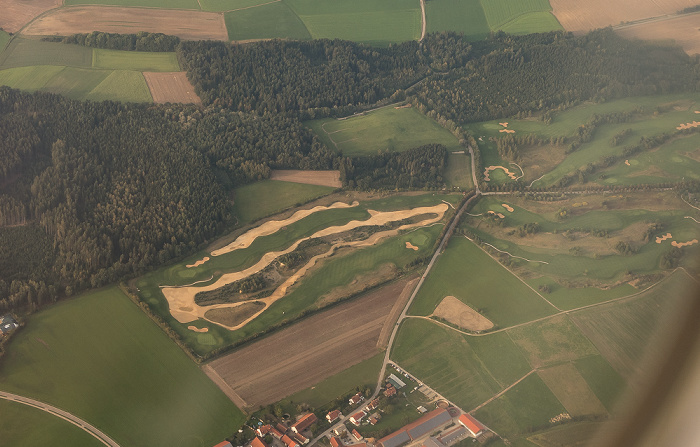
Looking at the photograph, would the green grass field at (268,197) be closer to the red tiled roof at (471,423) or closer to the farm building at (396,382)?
the farm building at (396,382)

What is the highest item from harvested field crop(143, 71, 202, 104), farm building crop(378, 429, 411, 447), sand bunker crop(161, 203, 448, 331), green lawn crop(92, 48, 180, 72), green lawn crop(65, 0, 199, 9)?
green lawn crop(65, 0, 199, 9)

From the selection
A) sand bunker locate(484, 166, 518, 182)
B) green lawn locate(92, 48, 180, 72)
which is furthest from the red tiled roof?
green lawn locate(92, 48, 180, 72)

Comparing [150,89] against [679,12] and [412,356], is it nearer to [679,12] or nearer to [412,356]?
[412,356]

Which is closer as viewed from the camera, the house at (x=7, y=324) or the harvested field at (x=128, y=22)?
the house at (x=7, y=324)

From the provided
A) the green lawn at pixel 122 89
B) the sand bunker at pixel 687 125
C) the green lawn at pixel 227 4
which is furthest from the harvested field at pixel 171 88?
the sand bunker at pixel 687 125

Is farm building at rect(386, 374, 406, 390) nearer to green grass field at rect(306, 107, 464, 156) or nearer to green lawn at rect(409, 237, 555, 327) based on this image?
green lawn at rect(409, 237, 555, 327)

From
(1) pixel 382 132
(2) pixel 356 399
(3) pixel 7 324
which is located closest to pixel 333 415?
(2) pixel 356 399

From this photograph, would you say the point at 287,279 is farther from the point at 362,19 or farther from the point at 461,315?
the point at 362,19
